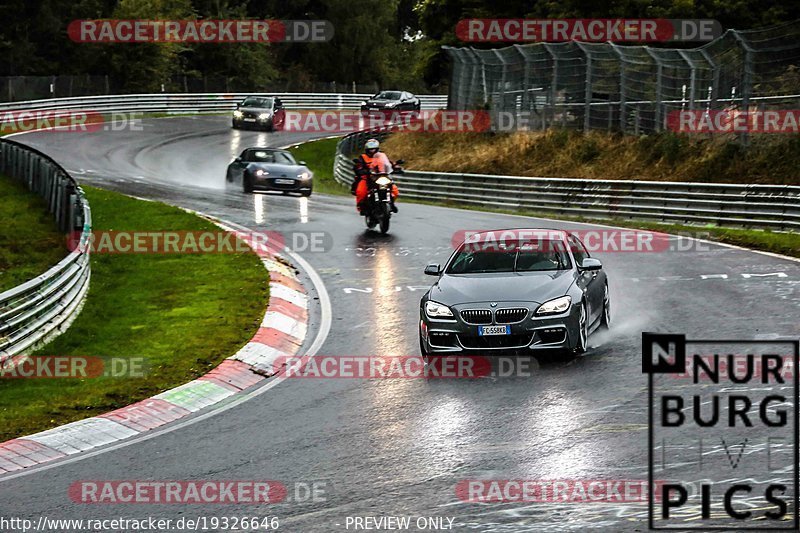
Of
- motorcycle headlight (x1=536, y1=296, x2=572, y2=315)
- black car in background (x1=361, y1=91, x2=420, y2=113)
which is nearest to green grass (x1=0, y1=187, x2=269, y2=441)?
motorcycle headlight (x1=536, y1=296, x2=572, y2=315)

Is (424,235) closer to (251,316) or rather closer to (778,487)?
(251,316)

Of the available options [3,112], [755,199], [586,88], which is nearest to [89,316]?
[755,199]

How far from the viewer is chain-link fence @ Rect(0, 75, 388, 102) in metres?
62.3

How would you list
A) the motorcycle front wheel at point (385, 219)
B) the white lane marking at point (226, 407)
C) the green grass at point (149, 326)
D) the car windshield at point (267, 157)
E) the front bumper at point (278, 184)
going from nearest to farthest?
the white lane marking at point (226, 407), the green grass at point (149, 326), the motorcycle front wheel at point (385, 219), the front bumper at point (278, 184), the car windshield at point (267, 157)

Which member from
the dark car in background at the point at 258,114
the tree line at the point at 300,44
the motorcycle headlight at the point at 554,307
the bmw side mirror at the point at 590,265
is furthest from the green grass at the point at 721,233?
the dark car in background at the point at 258,114

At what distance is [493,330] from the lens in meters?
12.2

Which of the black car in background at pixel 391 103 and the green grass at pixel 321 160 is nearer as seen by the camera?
the green grass at pixel 321 160

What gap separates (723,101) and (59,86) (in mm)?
44860

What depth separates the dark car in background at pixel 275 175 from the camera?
3194cm

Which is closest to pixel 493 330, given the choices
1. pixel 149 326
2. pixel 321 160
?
pixel 149 326

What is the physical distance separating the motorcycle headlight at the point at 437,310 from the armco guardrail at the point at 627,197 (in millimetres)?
13056

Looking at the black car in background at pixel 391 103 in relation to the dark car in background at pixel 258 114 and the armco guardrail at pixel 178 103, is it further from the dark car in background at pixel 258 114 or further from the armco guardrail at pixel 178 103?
the armco guardrail at pixel 178 103

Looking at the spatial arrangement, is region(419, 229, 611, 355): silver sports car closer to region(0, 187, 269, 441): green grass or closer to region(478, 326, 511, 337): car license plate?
region(478, 326, 511, 337): car license plate

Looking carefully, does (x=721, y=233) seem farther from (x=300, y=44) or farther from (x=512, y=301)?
(x=300, y=44)
